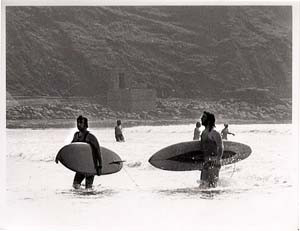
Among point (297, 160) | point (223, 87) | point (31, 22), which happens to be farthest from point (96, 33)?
point (297, 160)

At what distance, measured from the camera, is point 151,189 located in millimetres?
4781

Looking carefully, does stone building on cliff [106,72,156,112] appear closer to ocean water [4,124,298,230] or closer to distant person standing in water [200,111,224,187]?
ocean water [4,124,298,230]

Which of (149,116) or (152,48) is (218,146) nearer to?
(149,116)

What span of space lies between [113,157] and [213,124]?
1.67 feet

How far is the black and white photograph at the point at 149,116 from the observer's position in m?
4.78

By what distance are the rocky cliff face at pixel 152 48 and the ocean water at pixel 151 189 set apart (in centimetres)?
22

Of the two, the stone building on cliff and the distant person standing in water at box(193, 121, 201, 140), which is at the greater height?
the stone building on cliff

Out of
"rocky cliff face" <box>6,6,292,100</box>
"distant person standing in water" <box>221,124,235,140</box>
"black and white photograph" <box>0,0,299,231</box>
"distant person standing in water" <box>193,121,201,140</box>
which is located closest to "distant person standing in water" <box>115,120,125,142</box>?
"black and white photograph" <box>0,0,299,231</box>

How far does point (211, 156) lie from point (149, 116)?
36 cm

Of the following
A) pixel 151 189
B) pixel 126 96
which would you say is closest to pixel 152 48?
pixel 126 96

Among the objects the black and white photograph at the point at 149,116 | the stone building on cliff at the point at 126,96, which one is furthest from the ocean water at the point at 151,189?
the stone building on cliff at the point at 126,96

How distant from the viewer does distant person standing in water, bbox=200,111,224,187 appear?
4781 mm

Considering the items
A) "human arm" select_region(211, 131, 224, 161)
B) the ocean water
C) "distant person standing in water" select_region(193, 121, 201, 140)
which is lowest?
the ocean water

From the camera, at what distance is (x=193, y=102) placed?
4.82 metres
